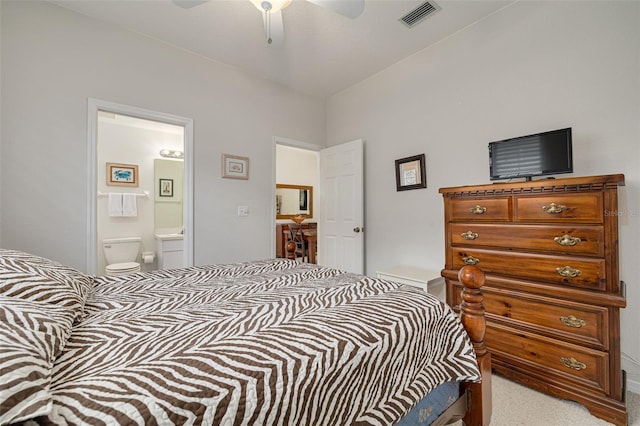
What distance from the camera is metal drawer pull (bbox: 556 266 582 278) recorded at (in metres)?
1.55

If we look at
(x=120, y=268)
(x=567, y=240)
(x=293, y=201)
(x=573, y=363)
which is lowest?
(x=573, y=363)

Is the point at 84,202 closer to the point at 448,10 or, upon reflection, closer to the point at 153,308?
the point at 153,308

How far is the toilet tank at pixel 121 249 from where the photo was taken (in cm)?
385

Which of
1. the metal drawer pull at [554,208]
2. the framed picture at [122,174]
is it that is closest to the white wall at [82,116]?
the framed picture at [122,174]

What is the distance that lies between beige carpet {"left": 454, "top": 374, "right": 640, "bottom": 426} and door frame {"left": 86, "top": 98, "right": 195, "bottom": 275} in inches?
106

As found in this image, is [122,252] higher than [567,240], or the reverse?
[567,240]

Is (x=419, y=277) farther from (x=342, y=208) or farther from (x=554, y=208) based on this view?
(x=342, y=208)

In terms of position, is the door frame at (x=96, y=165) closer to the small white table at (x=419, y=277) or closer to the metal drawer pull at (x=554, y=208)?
the small white table at (x=419, y=277)

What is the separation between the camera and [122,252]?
3939 mm

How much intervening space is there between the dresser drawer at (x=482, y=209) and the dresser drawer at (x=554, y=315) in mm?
484

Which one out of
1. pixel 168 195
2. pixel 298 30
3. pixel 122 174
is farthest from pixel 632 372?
pixel 122 174

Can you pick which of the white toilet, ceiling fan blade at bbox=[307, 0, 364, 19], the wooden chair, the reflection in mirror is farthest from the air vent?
the white toilet

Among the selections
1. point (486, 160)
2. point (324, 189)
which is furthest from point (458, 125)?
point (324, 189)

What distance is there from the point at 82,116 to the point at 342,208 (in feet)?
8.94
